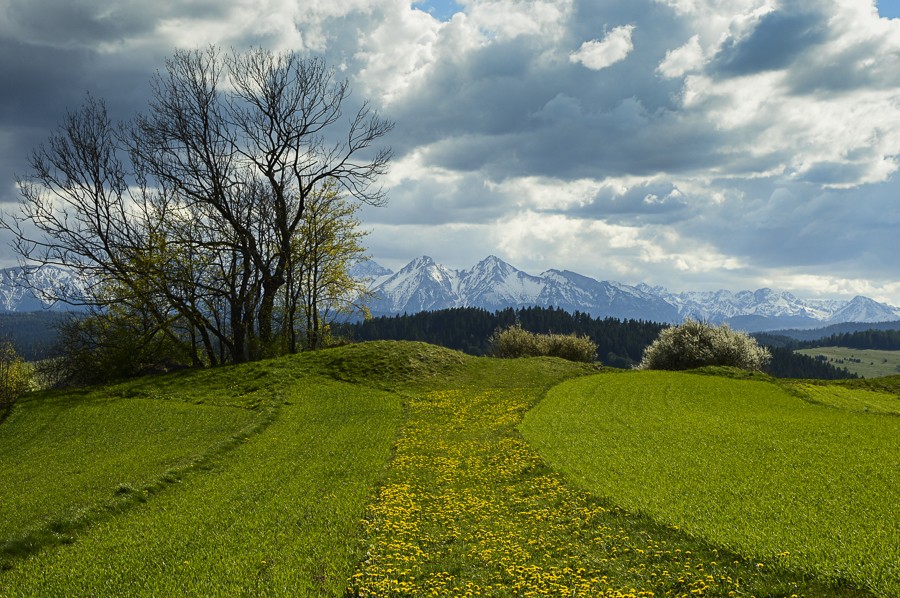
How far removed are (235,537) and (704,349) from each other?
58.0 metres

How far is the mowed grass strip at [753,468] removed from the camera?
36.6ft

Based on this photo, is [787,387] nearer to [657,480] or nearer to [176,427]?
[657,480]

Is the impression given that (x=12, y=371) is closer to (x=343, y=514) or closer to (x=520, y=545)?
(x=343, y=514)

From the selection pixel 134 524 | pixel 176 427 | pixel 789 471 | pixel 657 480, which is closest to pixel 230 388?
pixel 176 427

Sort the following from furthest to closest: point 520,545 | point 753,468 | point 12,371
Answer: point 12,371 → point 753,468 → point 520,545

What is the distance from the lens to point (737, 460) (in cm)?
1809

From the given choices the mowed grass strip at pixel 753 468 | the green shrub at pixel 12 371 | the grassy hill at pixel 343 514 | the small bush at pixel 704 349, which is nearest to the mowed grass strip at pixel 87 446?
the grassy hill at pixel 343 514

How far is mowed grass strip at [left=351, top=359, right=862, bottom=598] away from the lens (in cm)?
1047

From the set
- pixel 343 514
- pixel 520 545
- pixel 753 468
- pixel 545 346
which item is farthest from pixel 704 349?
pixel 343 514

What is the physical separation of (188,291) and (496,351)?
39.5 meters

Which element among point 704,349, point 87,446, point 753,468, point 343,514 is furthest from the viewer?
point 704,349

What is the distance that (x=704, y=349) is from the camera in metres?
60.0

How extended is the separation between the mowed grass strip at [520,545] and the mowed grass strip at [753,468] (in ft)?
2.23

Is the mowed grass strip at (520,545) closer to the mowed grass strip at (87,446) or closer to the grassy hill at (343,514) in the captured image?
the grassy hill at (343,514)
